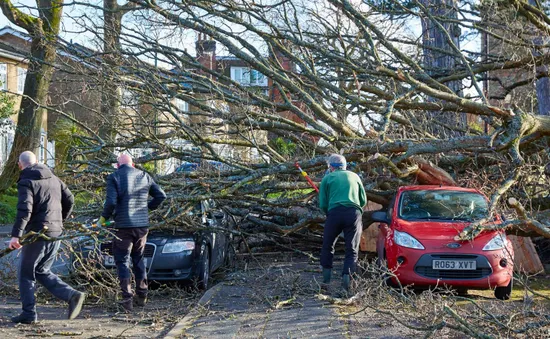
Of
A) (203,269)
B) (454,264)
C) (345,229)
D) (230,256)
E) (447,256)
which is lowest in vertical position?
(230,256)

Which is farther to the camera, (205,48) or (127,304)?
(205,48)

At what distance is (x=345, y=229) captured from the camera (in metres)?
9.73

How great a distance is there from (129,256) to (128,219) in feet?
1.59

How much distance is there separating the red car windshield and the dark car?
9.63 feet

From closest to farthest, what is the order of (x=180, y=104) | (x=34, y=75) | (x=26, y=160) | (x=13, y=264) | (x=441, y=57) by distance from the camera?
(x=26, y=160)
(x=13, y=264)
(x=441, y=57)
(x=34, y=75)
(x=180, y=104)

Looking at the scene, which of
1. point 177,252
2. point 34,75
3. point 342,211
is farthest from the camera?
point 34,75

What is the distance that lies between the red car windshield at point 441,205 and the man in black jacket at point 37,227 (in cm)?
505

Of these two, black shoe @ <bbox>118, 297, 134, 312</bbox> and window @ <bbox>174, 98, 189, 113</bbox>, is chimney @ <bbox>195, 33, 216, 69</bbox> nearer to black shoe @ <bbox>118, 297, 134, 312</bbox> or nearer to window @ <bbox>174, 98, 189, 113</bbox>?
window @ <bbox>174, 98, 189, 113</bbox>

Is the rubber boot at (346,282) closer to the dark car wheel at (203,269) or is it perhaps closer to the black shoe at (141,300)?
the dark car wheel at (203,269)

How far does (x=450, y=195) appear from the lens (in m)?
11.1

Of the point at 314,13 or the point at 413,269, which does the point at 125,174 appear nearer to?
the point at 413,269

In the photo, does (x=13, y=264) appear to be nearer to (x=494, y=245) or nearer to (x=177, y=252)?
(x=177, y=252)

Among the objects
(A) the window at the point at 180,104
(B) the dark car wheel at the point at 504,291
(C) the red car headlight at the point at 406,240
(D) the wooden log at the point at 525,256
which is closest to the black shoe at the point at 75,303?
(C) the red car headlight at the point at 406,240

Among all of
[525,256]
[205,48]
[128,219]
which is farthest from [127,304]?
[205,48]
